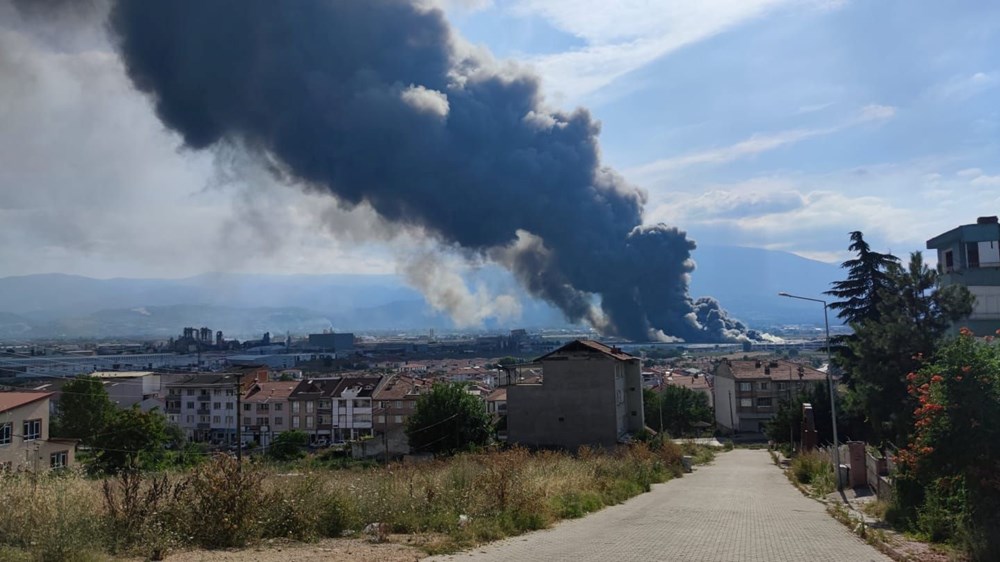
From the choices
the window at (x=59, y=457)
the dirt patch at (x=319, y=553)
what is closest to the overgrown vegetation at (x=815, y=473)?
the dirt patch at (x=319, y=553)

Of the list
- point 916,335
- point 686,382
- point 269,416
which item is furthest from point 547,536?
point 686,382

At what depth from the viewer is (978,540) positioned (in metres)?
10.5

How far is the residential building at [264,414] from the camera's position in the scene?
63219 mm

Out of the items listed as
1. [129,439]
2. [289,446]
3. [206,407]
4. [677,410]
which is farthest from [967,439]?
[206,407]

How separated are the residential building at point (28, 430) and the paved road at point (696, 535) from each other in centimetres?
2658

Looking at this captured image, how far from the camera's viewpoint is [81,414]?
47.8 metres

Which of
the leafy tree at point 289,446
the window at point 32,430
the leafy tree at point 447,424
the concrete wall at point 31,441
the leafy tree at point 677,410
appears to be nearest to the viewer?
the concrete wall at point 31,441

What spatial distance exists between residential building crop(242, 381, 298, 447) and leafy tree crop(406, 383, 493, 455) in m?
24.8

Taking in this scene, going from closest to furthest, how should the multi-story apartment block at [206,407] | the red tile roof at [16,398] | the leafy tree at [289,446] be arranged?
the red tile roof at [16,398] < the leafy tree at [289,446] < the multi-story apartment block at [206,407]

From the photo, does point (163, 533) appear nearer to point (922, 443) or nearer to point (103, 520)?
point (103, 520)

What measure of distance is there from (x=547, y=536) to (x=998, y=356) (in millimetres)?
7412

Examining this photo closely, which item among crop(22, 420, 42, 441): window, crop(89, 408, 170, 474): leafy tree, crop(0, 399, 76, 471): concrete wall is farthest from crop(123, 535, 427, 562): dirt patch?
crop(89, 408, 170, 474): leafy tree

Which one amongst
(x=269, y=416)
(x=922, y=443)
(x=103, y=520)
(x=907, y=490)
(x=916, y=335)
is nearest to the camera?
(x=103, y=520)

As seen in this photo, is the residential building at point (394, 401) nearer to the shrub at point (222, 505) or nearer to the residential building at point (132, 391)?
the residential building at point (132, 391)
